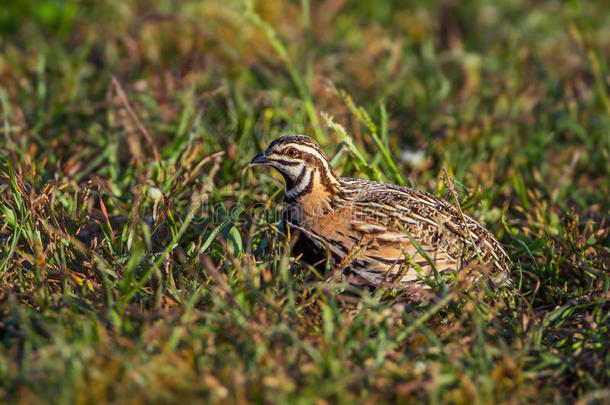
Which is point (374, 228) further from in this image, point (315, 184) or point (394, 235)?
point (315, 184)

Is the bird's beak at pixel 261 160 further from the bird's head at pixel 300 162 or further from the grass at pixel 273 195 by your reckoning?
the grass at pixel 273 195

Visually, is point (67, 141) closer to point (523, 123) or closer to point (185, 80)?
point (185, 80)

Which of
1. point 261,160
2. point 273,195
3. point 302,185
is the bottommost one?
point 273,195

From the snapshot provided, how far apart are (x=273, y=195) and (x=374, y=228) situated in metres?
1.08

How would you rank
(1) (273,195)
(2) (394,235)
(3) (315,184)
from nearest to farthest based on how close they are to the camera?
1. (2) (394,235)
2. (3) (315,184)
3. (1) (273,195)

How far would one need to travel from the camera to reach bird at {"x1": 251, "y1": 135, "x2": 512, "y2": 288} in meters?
4.62

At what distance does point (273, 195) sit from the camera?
5.43m

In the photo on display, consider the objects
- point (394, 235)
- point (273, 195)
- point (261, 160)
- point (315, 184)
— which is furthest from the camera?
point (273, 195)

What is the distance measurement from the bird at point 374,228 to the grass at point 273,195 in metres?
0.21

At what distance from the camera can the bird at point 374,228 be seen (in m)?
4.62

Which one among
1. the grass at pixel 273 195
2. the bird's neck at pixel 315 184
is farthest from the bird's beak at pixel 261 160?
the grass at pixel 273 195

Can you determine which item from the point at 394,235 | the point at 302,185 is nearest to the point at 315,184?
the point at 302,185

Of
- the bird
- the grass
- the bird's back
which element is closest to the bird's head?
the bird

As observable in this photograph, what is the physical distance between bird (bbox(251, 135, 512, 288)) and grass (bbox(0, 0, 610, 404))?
21 centimetres
